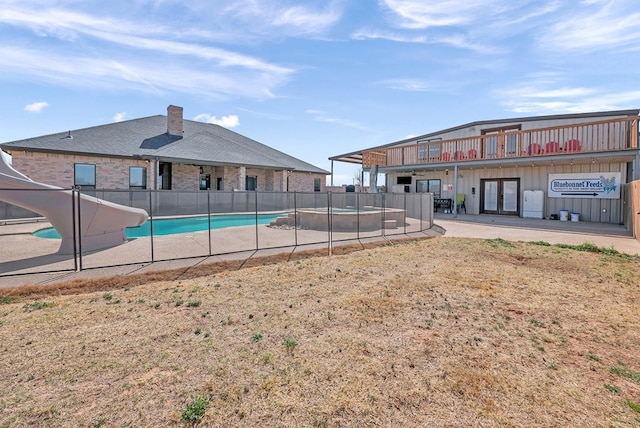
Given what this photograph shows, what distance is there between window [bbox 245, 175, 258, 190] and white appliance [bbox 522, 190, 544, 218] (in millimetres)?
18034

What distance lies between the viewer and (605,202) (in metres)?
15.0

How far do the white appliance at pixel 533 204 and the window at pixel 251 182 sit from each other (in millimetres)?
18034

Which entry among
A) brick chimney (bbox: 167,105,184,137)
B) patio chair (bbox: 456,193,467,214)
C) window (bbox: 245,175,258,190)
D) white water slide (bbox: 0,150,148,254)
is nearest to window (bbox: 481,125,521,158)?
patio chair (bbox: 456,193,467,214)

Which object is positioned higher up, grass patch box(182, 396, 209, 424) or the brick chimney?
the brick chimney

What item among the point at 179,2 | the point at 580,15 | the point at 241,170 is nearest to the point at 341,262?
the point at 179,2

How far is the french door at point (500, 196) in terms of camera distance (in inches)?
707

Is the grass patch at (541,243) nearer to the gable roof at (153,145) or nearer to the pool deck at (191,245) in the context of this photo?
the pool deck at (191,245)

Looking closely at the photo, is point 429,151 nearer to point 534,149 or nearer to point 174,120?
point 534,149

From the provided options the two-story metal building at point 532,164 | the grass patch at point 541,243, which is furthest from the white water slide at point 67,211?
the two-story metal building at point 532,164

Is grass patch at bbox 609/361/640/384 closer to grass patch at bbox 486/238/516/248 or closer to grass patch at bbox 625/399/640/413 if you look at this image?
grass patch at bbox 625/399/640/413

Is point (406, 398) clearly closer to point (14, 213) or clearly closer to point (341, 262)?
point (341, 262)

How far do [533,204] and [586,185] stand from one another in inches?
93.9

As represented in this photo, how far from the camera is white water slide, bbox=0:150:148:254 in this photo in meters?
7.71

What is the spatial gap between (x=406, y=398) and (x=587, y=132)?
1747 cm
